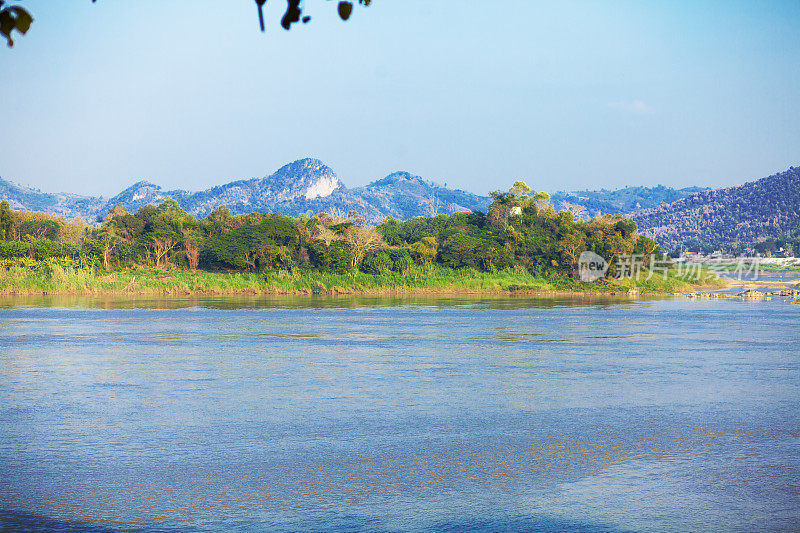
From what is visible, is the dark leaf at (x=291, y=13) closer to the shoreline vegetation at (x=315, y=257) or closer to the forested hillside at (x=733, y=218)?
the shoreline vegetation at (x=315, y=257)

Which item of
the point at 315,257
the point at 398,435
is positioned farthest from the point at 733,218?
the point at 398,435

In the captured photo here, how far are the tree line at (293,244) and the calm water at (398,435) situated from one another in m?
34.3

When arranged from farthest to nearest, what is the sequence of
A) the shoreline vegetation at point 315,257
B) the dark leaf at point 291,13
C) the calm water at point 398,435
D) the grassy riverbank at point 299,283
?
the shoreline vegetation at point 315,257 < the grassy riverbank at point 299,283 < the calm water at point 398,435 < the dark leaf at point 291,13

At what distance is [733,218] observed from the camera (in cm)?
12962

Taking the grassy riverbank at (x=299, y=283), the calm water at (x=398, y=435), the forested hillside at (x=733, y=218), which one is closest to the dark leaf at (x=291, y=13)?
the calm water at (x=398, y=435)

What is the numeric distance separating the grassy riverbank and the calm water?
1163 inches

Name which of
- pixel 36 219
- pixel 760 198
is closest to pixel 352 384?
pixel 36 219

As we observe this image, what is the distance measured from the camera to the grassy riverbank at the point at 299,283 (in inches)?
1937

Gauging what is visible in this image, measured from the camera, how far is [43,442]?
9.66 m

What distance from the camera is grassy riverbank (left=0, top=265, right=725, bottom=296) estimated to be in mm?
49188

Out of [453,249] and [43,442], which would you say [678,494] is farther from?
[453,249]

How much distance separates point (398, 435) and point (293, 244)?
157 feet

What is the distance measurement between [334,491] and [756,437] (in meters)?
5.68

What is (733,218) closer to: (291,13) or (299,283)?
(299,283)
